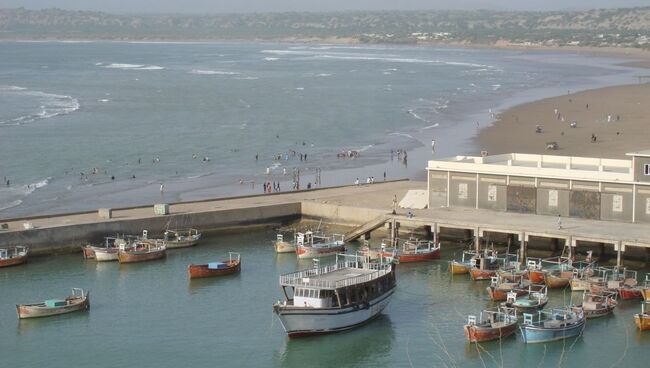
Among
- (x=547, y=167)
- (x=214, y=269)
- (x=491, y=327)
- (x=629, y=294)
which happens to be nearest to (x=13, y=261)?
(x=214, y=269)

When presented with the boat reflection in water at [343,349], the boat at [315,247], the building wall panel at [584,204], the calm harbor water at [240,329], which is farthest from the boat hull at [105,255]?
the building wall panel at [584,204]

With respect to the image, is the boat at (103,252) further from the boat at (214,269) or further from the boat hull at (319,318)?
the boat hull at (319,318)

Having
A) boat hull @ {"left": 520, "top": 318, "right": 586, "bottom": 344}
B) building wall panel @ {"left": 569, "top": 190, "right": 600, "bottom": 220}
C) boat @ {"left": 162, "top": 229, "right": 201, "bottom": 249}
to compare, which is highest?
building wall panel @ {"left": 569, "top": 190, "right": 600, "bottom": 220}

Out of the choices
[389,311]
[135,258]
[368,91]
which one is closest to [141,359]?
[389,311]

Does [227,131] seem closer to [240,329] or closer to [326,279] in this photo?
[240,329]

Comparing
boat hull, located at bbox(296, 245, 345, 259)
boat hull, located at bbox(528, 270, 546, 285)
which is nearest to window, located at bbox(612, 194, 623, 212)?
boat hull, located at bbox(528, 270, 546, 285)

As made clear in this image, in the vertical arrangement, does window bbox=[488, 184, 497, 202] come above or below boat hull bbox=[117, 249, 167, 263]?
above

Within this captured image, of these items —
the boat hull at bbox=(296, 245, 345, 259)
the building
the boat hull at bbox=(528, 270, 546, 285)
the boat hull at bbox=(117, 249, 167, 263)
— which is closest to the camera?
the boat hull at bbox=(528, 270, 546, 285)

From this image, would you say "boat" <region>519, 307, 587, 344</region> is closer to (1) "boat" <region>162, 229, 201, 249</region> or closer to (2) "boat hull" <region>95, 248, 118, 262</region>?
(1) "boat" <region>162, 229, 201, 249</region>
